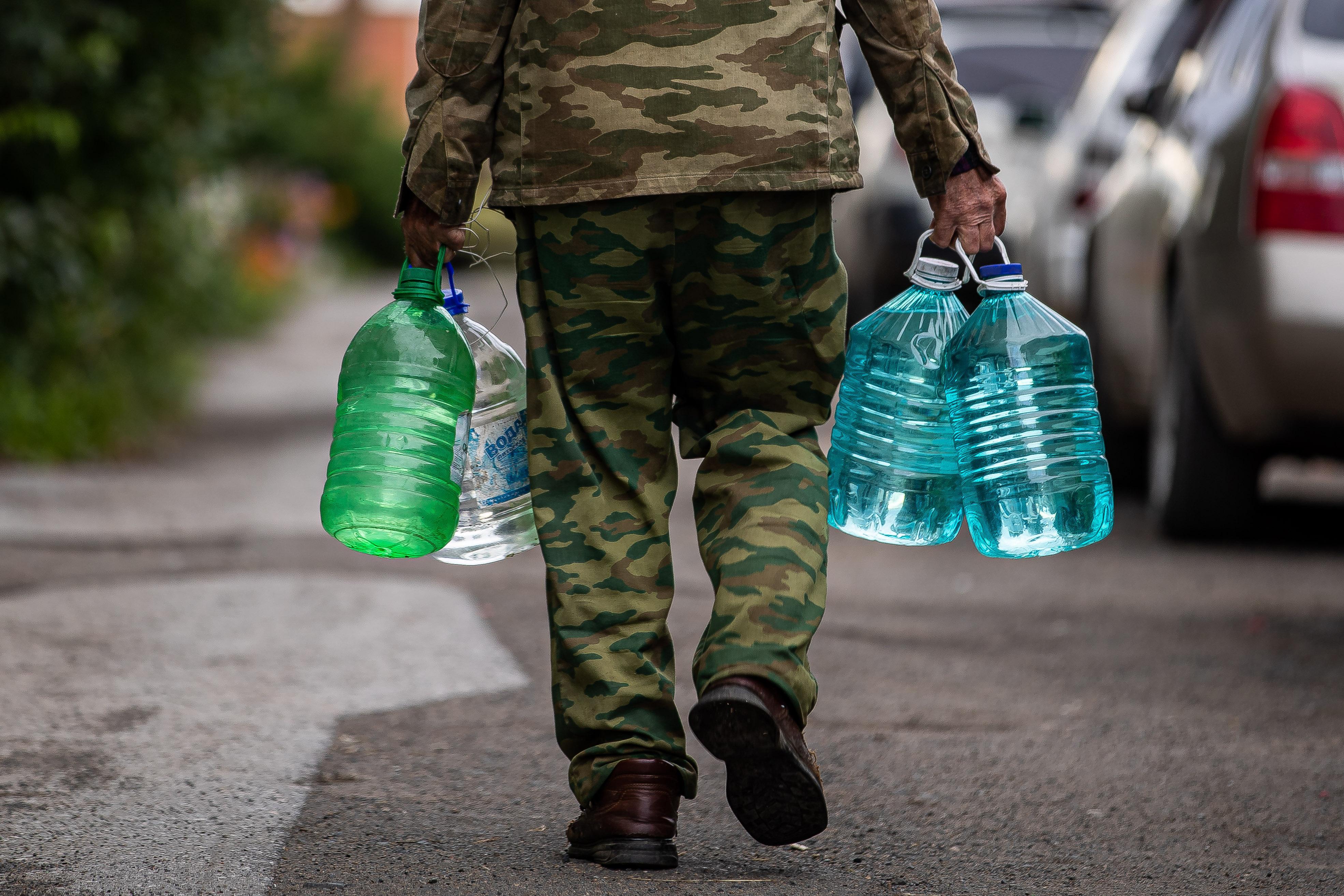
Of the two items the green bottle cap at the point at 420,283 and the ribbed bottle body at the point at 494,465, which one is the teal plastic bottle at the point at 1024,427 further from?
the green bottle cap at the point at 420,283

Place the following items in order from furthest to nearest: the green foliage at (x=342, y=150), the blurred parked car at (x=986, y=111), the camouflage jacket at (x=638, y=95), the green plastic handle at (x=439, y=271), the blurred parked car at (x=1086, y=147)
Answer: the green foliage at (x=342, y=150)
the blurred parked car at (x=986, y=111)
the blurred parked car at (x=1086, y=147)
the green plastic handle at (x=439, y=271)
the camouflage jacket at (x=638, y=95)

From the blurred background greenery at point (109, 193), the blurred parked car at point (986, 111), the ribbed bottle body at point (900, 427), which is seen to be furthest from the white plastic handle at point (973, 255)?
the blurred parked car at point (986, 111)

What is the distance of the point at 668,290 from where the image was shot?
284cm

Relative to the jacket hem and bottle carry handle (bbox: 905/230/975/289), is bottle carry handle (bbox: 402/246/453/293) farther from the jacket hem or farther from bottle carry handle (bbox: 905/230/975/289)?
bottle carry handle (bbox: 905/230/975/289)

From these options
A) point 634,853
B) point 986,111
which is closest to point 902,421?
point 634,853

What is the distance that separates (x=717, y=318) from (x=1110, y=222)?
4.19m

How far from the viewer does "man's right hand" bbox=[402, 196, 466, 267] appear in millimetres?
2885

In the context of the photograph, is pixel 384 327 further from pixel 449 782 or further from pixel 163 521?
pixel 163 521

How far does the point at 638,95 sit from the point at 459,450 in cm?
72

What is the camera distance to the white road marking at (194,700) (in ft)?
9.43

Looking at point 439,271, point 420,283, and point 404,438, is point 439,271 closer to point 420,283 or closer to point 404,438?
point 420,283

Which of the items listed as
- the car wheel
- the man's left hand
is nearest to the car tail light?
the car wheel

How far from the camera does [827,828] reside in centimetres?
312

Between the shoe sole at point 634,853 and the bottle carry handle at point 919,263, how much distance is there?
1029 millimetres
